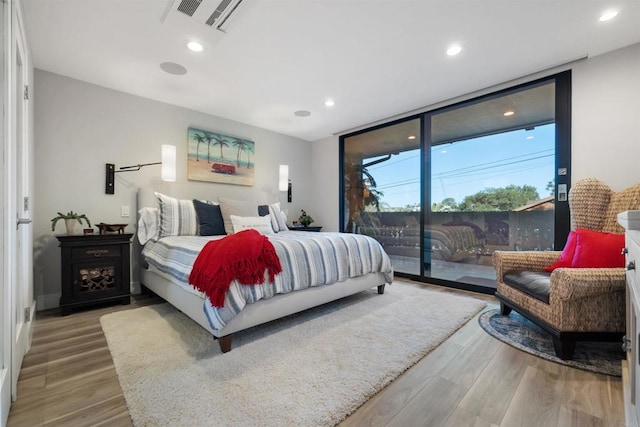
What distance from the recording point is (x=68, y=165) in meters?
2.82

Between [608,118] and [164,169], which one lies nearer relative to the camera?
[608,118]

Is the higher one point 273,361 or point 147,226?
point 147,226

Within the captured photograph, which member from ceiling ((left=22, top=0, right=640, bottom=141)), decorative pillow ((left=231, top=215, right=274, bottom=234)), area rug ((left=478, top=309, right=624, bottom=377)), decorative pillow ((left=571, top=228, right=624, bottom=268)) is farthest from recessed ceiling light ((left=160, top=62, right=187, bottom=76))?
decorative pillow ((left=571, top=228, right=624, bottom=268))

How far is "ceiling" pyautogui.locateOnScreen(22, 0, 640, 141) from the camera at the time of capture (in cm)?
194

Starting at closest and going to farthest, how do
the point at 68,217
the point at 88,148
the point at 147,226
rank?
the point at 68,217
the point at 88,148
the point at 147,226

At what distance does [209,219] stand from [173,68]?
1.64 metres

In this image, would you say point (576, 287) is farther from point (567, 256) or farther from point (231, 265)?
point (231, 265)

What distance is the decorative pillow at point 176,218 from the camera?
3.06 m

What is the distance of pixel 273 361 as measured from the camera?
5.55 ft

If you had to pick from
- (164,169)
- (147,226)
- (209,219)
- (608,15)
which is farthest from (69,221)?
(608,15)

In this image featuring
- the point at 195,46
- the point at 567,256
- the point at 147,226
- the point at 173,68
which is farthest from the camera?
the point at 147,226

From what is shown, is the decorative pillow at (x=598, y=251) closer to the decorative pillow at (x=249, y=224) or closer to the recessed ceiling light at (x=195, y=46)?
the decorative pillow at (x=249, y=224)

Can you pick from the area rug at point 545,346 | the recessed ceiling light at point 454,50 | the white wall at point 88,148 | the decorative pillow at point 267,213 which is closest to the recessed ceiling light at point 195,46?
the white wall at point 88,148

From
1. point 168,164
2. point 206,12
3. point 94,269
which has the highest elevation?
point 206,12
